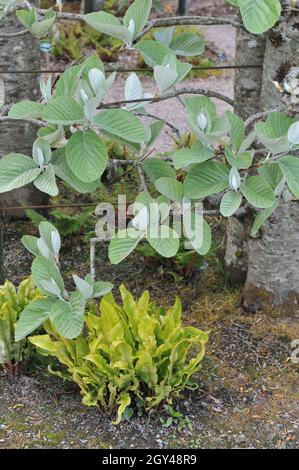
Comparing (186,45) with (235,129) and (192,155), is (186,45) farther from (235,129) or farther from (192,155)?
(192,155)

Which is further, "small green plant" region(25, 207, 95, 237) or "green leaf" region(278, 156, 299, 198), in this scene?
"small green plant" region(25, 207, 95, 237)

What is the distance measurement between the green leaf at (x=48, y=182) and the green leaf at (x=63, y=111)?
0.18 metres

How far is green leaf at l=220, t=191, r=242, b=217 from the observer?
2.08 meters

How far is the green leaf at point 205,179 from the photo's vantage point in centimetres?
215

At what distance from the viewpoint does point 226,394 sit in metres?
2.67

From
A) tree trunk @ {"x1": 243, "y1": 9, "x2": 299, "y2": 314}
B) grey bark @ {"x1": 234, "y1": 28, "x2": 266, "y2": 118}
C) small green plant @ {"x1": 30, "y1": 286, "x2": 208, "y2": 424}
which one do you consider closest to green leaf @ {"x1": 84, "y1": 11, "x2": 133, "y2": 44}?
tree trunk @ {"x1": 243, "y1": 9, "x2": 299, "y2": 314}

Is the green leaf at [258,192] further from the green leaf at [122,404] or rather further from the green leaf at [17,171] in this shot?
the green leaf at [122,404]

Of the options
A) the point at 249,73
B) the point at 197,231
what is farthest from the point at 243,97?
the point at 197,231

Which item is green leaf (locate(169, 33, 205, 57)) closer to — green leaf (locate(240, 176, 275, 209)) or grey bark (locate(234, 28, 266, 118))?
grey bark (locate(234, 28, 266, 118))

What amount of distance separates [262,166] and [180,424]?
0.94 metres

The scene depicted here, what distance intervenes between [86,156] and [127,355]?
751mm

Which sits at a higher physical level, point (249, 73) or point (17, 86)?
point (249, 73)

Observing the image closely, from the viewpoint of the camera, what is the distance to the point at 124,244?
A: 6.84ft

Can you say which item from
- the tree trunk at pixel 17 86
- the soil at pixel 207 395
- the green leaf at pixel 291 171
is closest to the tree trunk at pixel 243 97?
the soil at pixel 207 395
